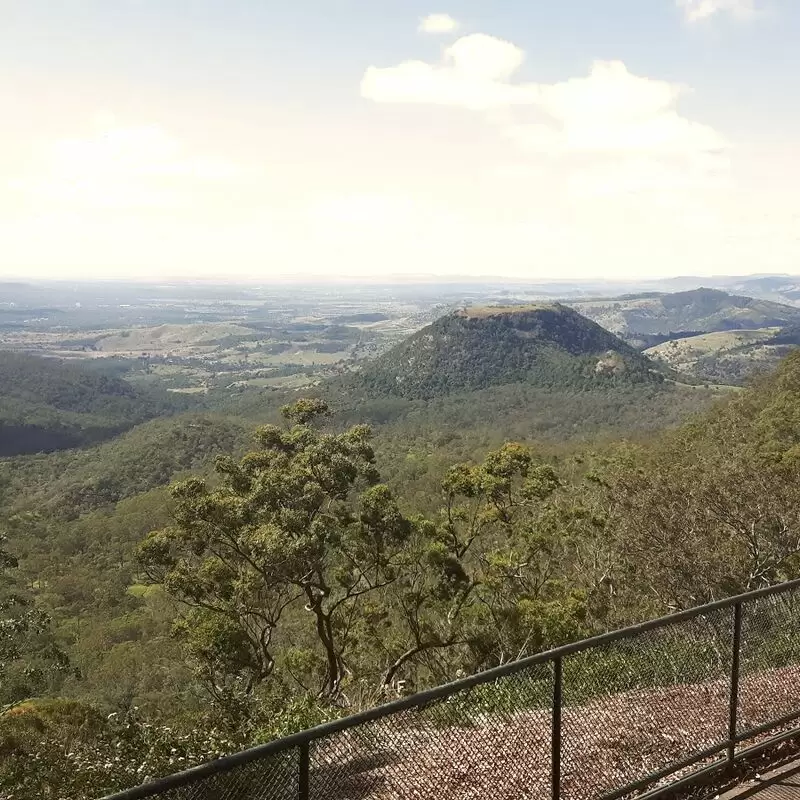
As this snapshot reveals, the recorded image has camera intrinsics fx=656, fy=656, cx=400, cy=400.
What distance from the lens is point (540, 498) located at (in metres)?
17.4

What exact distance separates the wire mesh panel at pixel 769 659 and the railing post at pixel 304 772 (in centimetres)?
320

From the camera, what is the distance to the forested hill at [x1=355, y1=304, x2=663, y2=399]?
148 metres

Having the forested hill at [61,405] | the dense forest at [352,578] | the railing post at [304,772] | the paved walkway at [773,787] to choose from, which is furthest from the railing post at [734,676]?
the forested hill at [61,405]

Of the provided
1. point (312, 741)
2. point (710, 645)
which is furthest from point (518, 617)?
point (312, 741)

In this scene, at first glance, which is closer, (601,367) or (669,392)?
(669,392)

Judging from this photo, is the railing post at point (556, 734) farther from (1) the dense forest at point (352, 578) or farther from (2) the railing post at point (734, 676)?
(1) the dense forest at point (352, 578)

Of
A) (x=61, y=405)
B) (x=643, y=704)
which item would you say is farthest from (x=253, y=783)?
(x=61, y=405)

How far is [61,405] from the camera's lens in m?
170

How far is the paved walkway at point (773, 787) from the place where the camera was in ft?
13.8

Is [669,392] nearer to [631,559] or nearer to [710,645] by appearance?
[631,559]

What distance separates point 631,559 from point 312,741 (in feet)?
52.9

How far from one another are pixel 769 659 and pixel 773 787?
3.00 ft

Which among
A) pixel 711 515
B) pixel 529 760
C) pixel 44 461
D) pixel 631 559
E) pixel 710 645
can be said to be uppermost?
pixel 710 645

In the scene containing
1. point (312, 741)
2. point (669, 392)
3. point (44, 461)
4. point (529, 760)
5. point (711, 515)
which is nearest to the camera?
point (312, 741)
